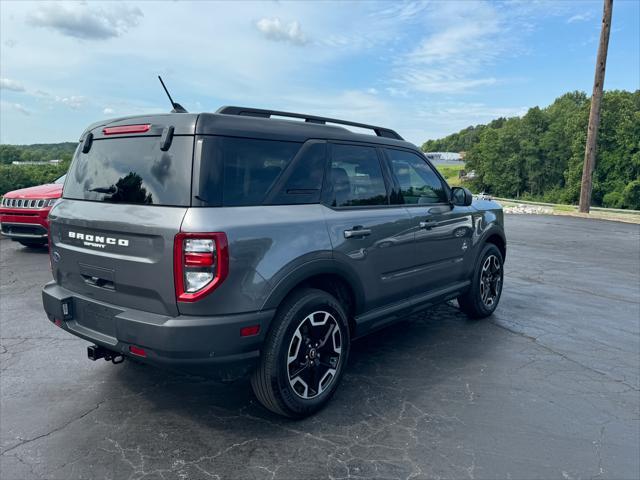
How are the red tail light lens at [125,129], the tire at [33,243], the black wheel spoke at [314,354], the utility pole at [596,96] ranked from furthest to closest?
the utility pole at [596,96] < the tire at [33,243] < the black wheel spoke at [314,354] < the red tail light lens at [125,129]

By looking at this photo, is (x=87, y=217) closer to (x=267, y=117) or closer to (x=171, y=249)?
(x=171, y=249)

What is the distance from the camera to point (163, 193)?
2840 mm

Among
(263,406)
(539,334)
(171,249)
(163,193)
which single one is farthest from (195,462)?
(539,334)

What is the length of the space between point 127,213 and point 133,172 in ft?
0.96

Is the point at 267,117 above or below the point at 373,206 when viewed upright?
above

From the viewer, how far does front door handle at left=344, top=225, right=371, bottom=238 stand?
11.4ft

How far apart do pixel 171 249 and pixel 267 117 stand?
127 centimetres

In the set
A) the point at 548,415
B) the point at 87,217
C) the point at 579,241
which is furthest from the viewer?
the point at 579,241

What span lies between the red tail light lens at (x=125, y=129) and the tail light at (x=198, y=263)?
2.81ft

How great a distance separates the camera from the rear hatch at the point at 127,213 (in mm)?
2754

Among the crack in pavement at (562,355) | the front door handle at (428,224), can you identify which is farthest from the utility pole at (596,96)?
the front door handle at (428,224)

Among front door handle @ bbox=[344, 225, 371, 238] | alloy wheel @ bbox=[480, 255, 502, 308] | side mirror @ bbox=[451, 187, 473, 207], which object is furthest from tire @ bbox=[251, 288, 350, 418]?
alloy wheel @ bbox=[480, 255, 502, 308]

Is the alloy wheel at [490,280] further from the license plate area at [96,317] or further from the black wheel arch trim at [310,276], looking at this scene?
the license plate area at [96,317]

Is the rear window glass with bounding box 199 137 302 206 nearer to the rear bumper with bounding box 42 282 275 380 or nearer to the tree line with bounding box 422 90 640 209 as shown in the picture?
the rear bumper with bounding box 42 282 275 380
